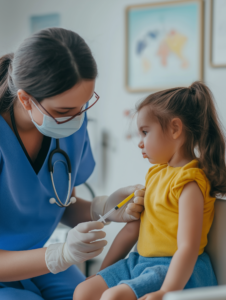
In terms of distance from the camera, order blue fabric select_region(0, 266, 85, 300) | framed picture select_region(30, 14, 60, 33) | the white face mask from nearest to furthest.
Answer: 1. the white face mask
2. blue fabric select_region(0, 266, 85, 300)
3. framed picture select_region(30, 14, 60, 33)

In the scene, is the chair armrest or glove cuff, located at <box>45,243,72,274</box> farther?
glove cuff, located at <box>45,243,72,274</box>

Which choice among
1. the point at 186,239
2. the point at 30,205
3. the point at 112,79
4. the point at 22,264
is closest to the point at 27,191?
the point at 30,205

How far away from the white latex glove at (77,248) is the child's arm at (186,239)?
9.7 inches

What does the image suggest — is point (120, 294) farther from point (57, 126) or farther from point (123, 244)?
point (57, 126)

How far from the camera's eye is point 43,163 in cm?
114

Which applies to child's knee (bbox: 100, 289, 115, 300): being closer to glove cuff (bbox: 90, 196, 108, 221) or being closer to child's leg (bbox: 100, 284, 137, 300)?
child's leg (bbox: 100, 284, 137, 300)

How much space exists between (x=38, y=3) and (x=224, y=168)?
7.63 feet

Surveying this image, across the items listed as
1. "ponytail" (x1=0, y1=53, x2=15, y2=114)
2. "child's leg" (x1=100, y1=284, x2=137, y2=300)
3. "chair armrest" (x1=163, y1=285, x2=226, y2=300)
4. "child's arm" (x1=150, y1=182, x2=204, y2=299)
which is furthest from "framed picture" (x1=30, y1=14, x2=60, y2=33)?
"chair armrest" (x1=163, y1=285, x2=226, y2=300)

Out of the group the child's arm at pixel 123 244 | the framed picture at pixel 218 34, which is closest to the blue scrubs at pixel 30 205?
the child's arm at pixel 123 244

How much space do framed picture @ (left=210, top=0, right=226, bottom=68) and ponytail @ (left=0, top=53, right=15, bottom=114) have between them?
1.58m

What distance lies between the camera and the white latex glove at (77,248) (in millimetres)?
930

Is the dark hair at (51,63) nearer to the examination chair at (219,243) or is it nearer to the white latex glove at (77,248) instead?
the white latex glove at (77,248)

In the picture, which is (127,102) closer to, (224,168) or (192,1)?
(192,1)

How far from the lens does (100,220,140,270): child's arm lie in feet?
3.50
